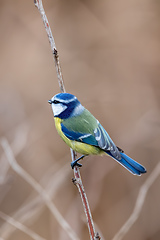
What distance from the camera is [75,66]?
4.71 meters

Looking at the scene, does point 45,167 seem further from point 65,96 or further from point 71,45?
point 65,96

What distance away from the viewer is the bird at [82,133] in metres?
2.39

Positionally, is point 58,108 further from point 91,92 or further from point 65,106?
point 91,92

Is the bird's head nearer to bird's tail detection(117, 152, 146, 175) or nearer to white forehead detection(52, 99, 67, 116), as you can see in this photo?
white forehead detection(52, 99, 67, 116)

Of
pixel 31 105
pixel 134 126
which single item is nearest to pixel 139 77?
pixel 134 126

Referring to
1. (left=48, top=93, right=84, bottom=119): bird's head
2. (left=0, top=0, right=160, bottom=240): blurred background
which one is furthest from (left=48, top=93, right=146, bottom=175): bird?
(left=0, top=0, right=160, bottom=240): blurred background

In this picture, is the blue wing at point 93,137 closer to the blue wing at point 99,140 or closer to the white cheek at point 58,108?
the blue wing at point 99,140

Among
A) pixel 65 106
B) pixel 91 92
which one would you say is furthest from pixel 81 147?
pixel 91 92

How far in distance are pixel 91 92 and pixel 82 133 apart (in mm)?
2154

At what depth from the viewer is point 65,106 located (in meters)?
2.47

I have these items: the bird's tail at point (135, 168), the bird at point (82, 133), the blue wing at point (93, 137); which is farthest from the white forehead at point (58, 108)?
the bird's tail at point (135, 168)

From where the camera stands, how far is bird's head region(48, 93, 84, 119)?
2305mm

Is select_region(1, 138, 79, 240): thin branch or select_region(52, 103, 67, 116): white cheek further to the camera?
select_region(52, 103, 67, 116): white cheek

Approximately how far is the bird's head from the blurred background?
133cm
